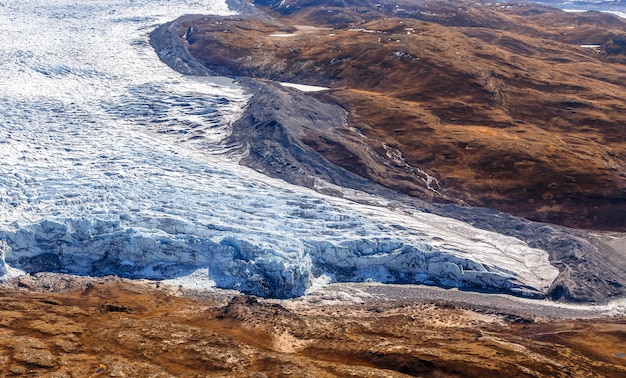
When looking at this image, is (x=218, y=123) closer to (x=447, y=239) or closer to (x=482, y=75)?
(x=447, y=239)

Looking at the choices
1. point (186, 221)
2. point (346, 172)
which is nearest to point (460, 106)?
point (346, 172)

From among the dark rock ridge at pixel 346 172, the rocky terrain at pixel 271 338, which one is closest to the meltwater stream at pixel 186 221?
the dark rock ridge at pixel 346 172

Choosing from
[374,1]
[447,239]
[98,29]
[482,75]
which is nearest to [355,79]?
[482,75]

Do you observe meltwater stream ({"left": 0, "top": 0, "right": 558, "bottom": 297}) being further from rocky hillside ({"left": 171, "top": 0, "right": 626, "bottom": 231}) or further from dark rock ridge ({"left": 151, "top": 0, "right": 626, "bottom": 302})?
rocky hillside ({"left": 171, "top": 0, "right": 626, "bottom": 231})

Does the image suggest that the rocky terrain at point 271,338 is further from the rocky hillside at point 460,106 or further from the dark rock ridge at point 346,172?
the rocky hillside at point 460,106

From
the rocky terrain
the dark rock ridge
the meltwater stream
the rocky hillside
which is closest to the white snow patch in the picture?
the rocky hillside

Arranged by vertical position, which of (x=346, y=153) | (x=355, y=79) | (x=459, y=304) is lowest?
(x=459, y=304)

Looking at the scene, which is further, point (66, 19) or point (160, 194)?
point (66, 19)
